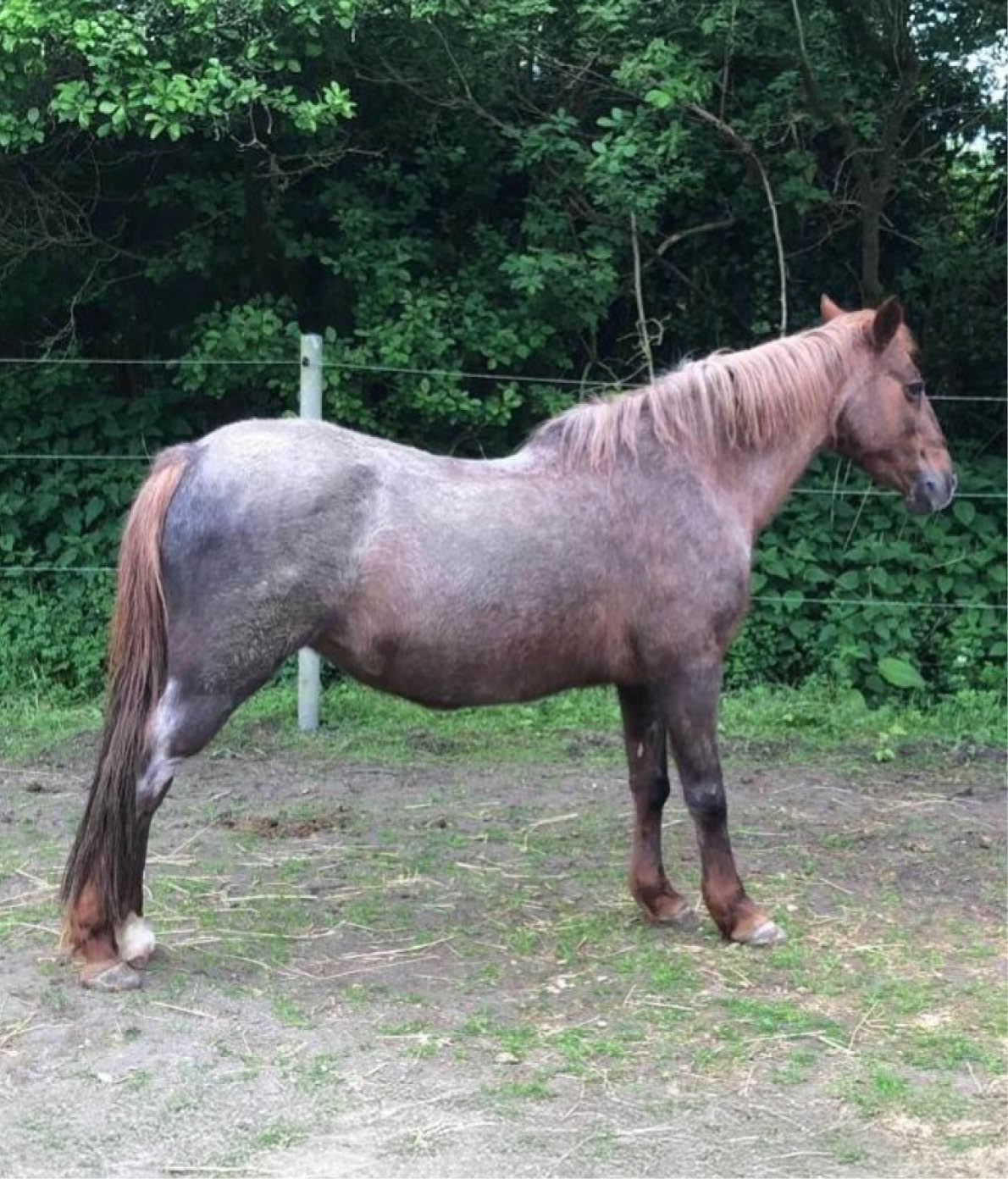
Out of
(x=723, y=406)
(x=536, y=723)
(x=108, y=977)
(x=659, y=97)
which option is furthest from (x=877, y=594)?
(x=108, y=977)

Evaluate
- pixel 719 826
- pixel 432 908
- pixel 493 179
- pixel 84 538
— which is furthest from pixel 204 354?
pixel 719 826

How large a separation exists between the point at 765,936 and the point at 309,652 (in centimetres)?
296

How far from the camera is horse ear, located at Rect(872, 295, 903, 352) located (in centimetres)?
424

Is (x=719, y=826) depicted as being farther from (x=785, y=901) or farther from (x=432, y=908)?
(x=432, y=908)

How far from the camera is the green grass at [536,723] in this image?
6.54 meters

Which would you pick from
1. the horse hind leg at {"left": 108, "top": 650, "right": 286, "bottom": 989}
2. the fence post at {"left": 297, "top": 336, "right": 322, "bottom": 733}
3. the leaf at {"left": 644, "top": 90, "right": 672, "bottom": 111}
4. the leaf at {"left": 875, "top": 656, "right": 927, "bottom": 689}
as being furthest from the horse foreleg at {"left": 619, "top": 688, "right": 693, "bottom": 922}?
the leaf at {"left": 644, "top": 90, "right": 672, "bottom": 111}

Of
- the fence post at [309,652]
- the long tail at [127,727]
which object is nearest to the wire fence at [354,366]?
the fence post at [309,652]

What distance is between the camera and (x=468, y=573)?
3795 mm

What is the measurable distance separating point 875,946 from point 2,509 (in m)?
5.68

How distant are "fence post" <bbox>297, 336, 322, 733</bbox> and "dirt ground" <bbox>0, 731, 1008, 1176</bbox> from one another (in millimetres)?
842

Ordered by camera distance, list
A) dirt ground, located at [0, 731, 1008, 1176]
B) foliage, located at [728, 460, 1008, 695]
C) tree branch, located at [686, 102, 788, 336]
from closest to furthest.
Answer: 1. dirt ground, located at [0, 731, 1008, 1176]
2. tree branch, located at [686, 102, 788, 336]
3. foliage, located at [728, 460, 1008, 695]

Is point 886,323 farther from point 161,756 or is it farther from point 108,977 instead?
point 108,977

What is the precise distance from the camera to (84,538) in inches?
311

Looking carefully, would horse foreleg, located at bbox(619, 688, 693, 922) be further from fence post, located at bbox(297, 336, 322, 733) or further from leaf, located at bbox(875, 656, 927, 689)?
leaf, located at bbox(875, 656, 927, 689)
